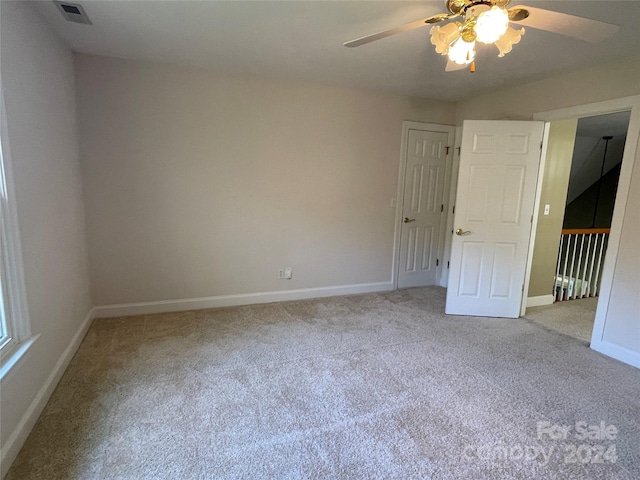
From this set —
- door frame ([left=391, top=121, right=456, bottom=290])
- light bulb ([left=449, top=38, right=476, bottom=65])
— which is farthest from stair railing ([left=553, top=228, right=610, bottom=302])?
light bulb ([left=449, top=38, right=476, bottom=65])

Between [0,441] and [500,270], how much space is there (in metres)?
4.01

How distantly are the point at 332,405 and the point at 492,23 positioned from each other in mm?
2178

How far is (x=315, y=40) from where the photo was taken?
8.27 ft

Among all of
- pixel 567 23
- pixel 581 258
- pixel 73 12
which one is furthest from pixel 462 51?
pixel 581 258

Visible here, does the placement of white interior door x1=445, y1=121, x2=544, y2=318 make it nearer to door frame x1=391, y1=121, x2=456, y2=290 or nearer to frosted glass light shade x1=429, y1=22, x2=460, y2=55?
door frame x1=391, y1=121, x2=456, y2=290

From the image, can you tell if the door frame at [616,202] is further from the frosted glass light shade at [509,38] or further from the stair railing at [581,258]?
the frosted glass light shade at [509,38]

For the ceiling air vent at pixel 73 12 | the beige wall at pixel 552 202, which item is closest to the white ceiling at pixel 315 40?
the ceiling air vent at pixel 73 12

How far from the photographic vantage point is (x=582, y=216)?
705 cm

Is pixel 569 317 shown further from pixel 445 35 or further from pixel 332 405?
pixel 445 35

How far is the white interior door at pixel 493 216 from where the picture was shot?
11.1ft

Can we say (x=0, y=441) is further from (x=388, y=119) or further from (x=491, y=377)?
(x=388, y=119)

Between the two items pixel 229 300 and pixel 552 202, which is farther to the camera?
pixel 552 202

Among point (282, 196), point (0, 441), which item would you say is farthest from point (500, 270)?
point (0, 441)

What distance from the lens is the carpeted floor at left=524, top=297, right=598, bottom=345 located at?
10.8 ft
